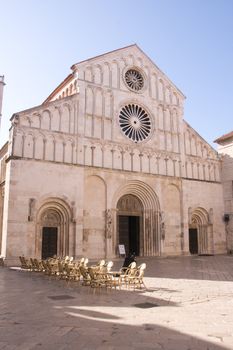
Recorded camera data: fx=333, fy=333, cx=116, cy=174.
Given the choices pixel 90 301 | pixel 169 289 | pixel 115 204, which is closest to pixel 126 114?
pixel 115 204

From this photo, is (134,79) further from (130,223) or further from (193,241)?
(193,241)

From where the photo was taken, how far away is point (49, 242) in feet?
75.0

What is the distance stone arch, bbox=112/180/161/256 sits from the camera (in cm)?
2634

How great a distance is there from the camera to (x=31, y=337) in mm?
5855

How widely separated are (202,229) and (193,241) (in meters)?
1.43

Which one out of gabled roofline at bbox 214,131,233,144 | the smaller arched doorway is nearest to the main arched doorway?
the smaller arched doorway

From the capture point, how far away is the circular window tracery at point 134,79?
2880 cm

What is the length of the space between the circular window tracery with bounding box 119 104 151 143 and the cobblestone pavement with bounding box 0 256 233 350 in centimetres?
1675

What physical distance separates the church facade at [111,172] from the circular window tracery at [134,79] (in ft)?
0.29

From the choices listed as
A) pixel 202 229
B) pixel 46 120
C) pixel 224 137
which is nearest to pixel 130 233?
pixel 202 229

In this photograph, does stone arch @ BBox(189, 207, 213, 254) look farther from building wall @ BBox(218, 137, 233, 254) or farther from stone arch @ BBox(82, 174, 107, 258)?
stone arch @ BBox(82, 174, 107, 258)

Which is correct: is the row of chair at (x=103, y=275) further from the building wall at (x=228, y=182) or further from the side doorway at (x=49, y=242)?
the building wall at (x=228, y=182)

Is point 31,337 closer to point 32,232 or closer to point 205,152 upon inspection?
point 32,232

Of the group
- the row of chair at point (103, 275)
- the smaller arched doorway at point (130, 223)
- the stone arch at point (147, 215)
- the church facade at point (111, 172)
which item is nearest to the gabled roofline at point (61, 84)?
the church facade at point (111, 172)
